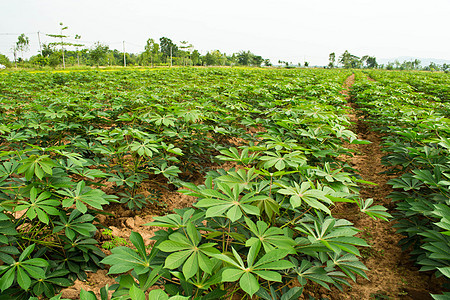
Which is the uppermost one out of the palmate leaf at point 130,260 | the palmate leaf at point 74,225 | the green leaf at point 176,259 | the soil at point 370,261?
the green leaf at point 176,259

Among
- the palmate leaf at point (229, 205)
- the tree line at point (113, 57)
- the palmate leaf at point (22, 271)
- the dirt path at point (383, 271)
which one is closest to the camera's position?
the palmate leaf at point (229, 205)

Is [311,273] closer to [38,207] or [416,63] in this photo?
[38,207]

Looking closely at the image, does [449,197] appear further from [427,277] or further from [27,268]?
[27,268]

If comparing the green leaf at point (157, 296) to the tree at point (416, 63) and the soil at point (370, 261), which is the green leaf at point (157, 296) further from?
the tree at point (416, 63)

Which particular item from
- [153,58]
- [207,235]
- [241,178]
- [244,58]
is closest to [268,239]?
[207,235]

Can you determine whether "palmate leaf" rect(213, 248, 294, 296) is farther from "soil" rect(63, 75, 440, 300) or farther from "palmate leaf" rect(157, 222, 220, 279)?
"soil" rect(63, 75, 440, 300)

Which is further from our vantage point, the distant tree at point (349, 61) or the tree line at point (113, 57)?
the distant tree at point (349, 61)

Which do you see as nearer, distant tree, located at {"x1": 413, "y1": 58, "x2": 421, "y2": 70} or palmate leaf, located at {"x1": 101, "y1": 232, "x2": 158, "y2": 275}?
palmate leaf, located at {"x1": 101, "y1": 232, "x2": 158, "y2": 275}

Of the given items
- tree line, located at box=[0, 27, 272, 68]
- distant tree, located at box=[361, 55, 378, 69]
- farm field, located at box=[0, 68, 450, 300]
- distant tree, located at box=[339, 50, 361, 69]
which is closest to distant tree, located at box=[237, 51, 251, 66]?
tree line, located at box=[0, 27, 272, 68]

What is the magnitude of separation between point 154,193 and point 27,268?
1462 millimetres

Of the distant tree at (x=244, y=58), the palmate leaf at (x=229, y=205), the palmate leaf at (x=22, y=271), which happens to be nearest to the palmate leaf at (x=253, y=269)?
the palmate leaf at (x=229, y=205)

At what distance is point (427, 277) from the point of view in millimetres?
1547

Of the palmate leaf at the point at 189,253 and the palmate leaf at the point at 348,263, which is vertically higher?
the palmate leaf at the point at 189,253

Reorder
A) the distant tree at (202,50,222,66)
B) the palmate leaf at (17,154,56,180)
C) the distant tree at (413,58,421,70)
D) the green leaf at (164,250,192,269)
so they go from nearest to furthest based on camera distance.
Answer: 1. the green leaf at (164,250,192,269)
2. the palmate leaf at (17,154,56,180)
3. the distant tree at (202,50,222,66)
4. the distant tree at (413,58,421,70)
